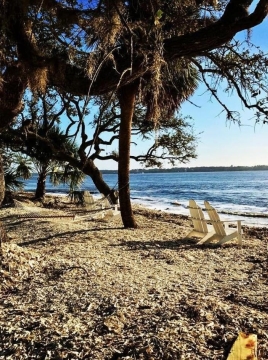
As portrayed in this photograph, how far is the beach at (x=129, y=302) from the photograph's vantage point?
2.57 metres

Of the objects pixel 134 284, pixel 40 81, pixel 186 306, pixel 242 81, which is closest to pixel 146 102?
pixel 242 81

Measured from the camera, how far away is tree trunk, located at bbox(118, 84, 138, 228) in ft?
26.5

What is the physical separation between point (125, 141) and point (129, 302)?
5.48 metres

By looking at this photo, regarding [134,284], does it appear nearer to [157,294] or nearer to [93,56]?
[157,294]

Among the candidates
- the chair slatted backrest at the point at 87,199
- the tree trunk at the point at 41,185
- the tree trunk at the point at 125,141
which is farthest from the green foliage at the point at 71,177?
the tree trunk at the point at 125,141

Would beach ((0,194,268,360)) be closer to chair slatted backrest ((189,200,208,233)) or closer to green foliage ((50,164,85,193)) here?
chair slatted backrest ((189,200,208,233))

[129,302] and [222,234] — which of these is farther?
[222,234]

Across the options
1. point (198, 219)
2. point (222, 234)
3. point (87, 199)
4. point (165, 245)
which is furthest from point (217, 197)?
point (165, 245)

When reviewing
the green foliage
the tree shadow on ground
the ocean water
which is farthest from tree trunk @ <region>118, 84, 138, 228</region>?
the green foliage

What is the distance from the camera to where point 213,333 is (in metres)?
2.74

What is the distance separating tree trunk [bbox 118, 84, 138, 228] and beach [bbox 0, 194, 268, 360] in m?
2.12

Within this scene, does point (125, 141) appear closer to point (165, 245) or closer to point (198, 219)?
point (198, 219)

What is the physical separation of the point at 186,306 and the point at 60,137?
1325 centimetres

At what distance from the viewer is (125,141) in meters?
8.46
